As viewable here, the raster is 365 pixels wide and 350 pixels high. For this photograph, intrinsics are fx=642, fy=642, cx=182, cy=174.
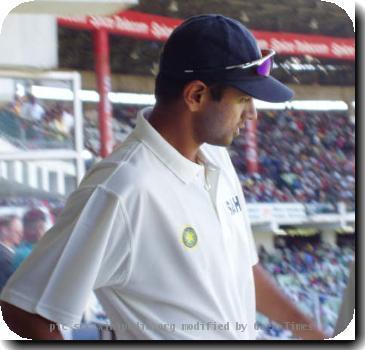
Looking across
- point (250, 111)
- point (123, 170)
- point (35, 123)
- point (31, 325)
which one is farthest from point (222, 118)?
point (35, 123)

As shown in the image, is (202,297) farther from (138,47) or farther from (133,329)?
(138,47)

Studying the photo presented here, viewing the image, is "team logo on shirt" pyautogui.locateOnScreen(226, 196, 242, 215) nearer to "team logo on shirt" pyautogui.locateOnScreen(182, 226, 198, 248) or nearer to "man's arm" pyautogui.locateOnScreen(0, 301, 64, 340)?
"team logo on shirt" pyautogui.locateOnScreen(182, 226, 198, 248)

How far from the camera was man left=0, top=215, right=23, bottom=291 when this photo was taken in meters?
1.62

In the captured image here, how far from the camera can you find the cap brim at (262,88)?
128 centimetres

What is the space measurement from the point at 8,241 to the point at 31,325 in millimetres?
548

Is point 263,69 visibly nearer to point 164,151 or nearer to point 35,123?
point 164,151

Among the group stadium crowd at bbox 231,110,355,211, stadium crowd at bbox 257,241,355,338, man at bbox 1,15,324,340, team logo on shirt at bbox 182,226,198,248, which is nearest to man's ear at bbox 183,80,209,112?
man at bbox 1,15,324,340

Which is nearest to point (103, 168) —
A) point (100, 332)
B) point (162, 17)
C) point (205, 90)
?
point (205, 90)

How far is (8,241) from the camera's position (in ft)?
5.46

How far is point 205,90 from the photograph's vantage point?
4.25 feet

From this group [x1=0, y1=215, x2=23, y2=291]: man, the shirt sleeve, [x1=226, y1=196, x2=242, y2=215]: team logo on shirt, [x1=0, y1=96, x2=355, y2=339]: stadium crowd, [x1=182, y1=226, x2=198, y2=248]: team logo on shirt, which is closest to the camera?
the shirt sleeve

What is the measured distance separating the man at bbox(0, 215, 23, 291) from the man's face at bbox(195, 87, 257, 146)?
2.08 feet

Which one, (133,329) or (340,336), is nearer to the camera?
(133,329)

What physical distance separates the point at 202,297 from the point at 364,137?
28.6 inches
